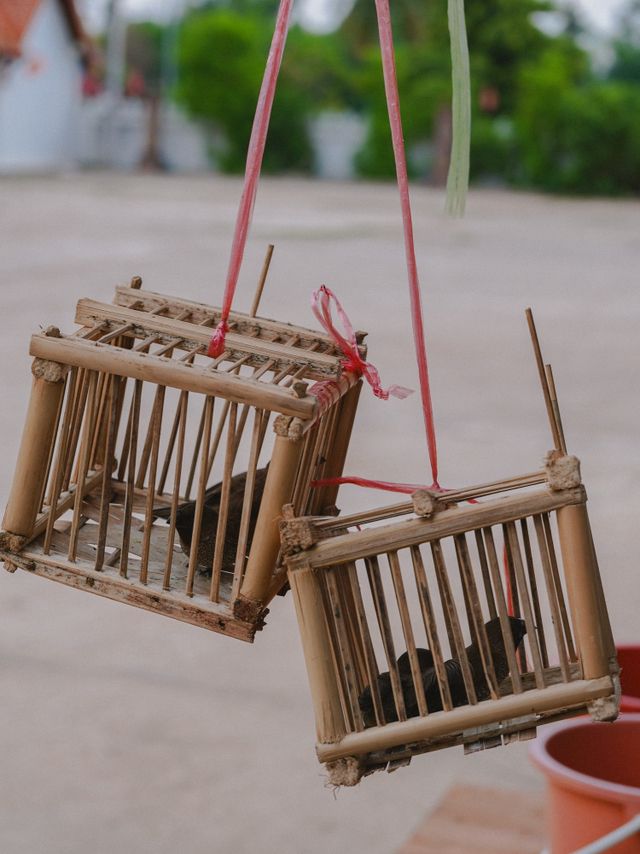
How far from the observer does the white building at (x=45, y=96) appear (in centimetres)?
1995

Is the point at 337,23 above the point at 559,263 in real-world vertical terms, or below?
above

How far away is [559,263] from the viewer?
11.2 meters

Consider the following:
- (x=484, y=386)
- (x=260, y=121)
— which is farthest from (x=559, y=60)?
(x=260, y=121)

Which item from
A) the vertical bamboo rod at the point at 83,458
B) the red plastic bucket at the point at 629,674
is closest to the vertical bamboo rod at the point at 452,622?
the vertical bamboo rod at the point at 83,458

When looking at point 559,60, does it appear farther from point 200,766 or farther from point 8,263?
point 200,766

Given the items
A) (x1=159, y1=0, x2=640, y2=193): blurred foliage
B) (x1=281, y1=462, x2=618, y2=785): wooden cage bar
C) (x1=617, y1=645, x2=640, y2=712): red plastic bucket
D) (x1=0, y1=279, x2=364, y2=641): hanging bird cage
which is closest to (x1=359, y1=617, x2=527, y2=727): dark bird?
(x1=281, y1=462, x2=618, y2=785): wooden cage bar

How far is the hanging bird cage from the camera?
1.00m

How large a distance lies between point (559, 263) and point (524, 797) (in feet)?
29.9

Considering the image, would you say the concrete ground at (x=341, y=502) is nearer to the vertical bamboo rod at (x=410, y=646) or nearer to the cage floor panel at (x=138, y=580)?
the cage floor panel at (x=138, y=580)

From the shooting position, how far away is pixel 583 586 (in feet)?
3.08

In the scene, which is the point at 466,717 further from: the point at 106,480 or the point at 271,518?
the point at 106,480

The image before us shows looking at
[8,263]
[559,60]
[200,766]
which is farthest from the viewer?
[559,60]

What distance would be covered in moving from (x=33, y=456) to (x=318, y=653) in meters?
0.32

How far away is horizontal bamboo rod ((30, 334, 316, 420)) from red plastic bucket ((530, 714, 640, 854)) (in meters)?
0.62
